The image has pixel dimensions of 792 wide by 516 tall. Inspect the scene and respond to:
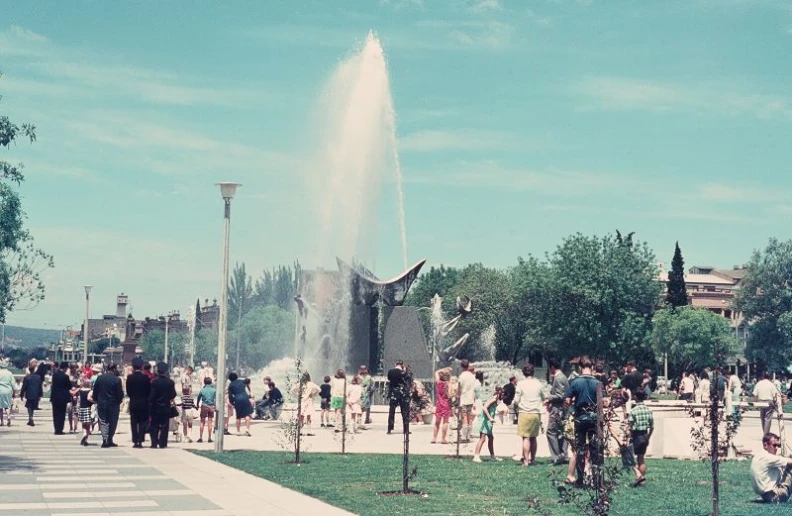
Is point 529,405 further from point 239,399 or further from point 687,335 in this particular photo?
point 687,335

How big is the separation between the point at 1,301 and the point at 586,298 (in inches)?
1431

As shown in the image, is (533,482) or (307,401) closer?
(533,482)

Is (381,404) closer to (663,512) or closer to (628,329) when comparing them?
(663,512)

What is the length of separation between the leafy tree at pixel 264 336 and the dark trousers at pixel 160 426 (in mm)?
98054

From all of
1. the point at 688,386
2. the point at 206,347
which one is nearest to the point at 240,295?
the point at 206,347

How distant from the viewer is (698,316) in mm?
88250

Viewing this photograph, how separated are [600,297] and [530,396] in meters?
50.4

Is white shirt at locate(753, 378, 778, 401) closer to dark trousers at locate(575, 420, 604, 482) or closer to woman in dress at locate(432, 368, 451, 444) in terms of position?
woman in dress at locate(432, 368, 451, 444)

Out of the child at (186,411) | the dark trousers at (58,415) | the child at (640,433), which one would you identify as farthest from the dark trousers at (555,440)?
the dark trousers at (58,415)

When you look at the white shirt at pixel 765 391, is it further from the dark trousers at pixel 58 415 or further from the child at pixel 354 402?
the dark trousers at pixel 58 415

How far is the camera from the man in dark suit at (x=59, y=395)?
25562mm

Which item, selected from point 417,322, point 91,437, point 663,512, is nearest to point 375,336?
point 417,322

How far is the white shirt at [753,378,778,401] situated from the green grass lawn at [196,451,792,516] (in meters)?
4.95

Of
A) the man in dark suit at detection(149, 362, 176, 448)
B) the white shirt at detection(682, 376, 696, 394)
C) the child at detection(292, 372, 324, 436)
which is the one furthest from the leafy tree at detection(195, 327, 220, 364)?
the man in dark suit at detection(149, 362, 176, 448)
